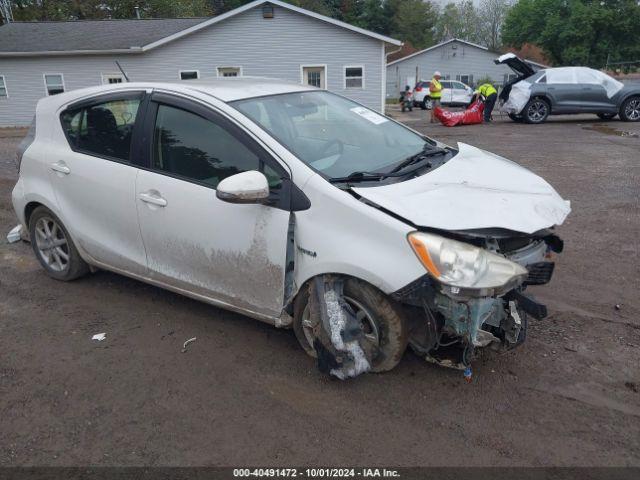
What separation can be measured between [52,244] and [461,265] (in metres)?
3.64

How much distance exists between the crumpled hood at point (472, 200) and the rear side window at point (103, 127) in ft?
6.23

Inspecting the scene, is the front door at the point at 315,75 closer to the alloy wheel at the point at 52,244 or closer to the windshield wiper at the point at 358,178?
the alloy wheel at the point at 52,244

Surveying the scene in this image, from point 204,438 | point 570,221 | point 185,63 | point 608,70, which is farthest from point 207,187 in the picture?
point 608,70

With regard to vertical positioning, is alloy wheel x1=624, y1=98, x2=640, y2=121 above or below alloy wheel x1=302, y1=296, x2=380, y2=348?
below

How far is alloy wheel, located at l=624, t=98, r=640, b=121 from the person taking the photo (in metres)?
15.9

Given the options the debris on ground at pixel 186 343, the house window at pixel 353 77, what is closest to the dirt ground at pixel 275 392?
the debris on ground at pixel 186 343

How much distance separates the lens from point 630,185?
25.3 feet

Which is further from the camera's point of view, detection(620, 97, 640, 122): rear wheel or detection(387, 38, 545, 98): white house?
detection(387, 38, 545, 98): white house

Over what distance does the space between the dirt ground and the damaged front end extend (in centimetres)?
28

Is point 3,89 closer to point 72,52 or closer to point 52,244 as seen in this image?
point 72,52

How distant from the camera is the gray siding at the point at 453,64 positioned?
42156mm

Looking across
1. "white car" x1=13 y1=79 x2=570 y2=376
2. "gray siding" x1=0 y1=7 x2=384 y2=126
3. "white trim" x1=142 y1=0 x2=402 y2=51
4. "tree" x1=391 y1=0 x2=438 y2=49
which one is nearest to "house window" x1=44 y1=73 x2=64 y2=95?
"gray siding" x1=0 y1=7 x2=384 y2=126

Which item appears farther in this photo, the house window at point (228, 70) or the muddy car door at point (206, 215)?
the house window at point (228, 70)

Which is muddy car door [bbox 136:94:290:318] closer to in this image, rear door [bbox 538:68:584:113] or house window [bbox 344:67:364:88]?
rear door [bbox 538:68:584:113]
